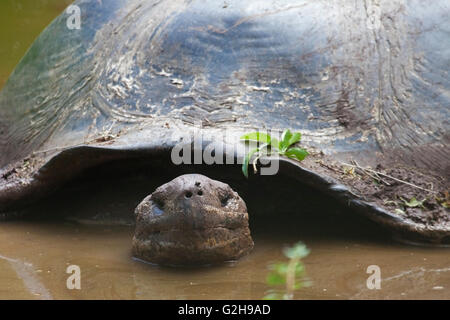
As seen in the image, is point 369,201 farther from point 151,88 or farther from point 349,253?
point 151,88

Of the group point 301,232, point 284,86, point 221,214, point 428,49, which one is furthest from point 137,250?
point 428,49

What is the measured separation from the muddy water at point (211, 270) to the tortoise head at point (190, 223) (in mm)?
52

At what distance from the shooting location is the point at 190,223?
2365mm

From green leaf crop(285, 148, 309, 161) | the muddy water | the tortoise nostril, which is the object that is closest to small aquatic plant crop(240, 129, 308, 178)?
green leaf crop(285, 148, 309, 161)

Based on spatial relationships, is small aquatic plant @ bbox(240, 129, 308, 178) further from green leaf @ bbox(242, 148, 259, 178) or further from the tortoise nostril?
the tortoise nostril

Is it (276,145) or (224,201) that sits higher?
(276,145)

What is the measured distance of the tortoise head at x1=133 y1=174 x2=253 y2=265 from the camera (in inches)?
93.3

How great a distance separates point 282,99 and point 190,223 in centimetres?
79

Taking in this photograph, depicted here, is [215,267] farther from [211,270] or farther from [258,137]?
[258,137]

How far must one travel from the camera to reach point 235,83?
2953 millimetres

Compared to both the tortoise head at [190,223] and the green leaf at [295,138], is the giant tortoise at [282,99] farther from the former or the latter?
the tortoise head at [190,223]

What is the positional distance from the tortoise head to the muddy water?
0.17 ft

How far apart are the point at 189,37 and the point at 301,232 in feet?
3.19

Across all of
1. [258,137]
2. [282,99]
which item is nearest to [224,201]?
[258,137]
